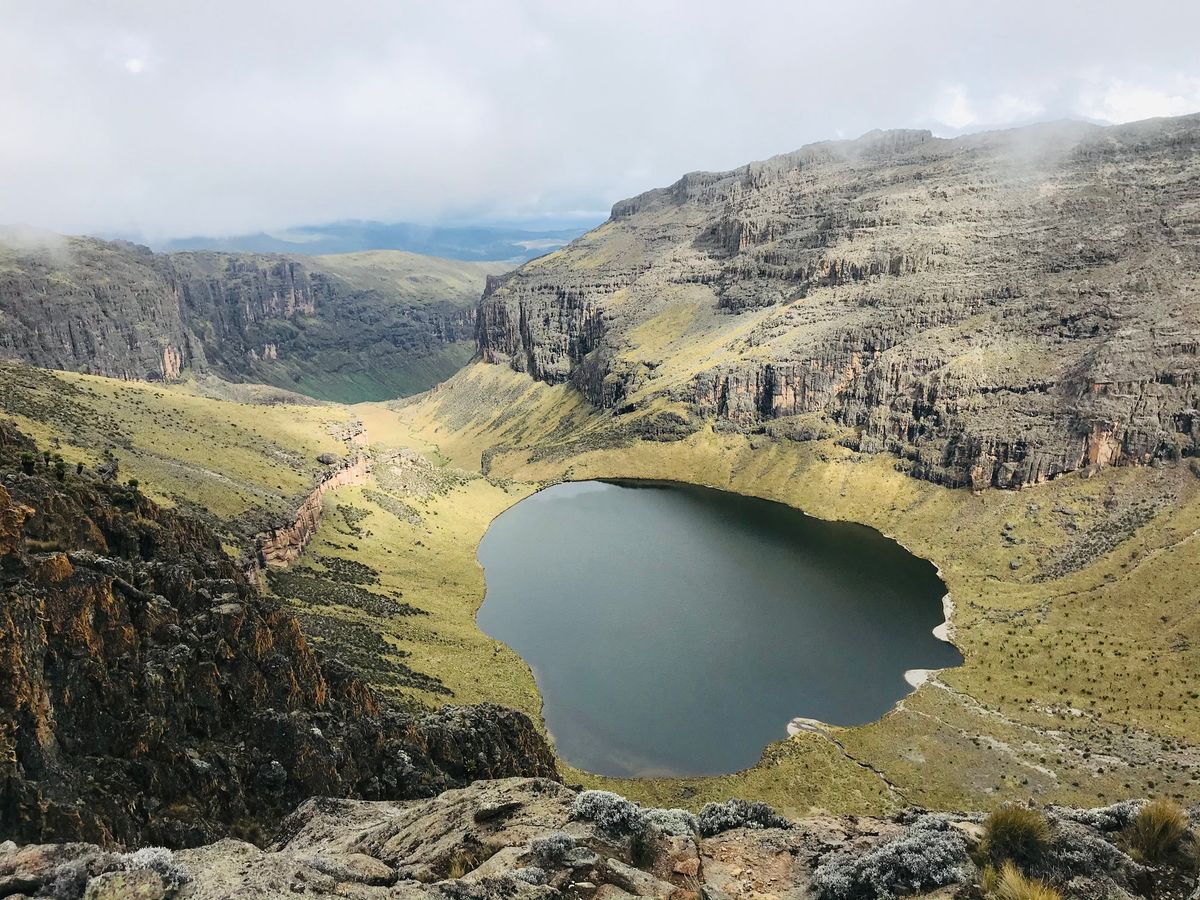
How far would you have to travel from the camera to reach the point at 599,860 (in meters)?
19.2

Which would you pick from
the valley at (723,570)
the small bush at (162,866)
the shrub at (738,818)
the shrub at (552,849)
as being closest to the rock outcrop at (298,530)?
the valley at (723,570)

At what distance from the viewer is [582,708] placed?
275 ft

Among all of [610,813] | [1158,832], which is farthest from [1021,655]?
[610,813]

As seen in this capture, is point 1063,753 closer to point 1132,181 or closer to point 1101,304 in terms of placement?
point 1101,304

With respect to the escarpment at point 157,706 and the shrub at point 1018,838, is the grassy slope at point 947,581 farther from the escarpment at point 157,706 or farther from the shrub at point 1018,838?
the shrub at point 1018,838

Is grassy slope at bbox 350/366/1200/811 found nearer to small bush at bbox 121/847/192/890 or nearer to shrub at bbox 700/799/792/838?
shrub at bbox 700/799/792/838

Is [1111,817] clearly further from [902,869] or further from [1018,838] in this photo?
[902,869]

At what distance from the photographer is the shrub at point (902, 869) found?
57.4 ft

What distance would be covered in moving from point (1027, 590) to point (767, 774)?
2673 inches

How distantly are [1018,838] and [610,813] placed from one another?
33.5 ft

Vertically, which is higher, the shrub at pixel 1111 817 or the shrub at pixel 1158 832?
the shrub at pixel 1158 832

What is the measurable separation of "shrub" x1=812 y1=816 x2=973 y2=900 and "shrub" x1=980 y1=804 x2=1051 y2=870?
2.16ft

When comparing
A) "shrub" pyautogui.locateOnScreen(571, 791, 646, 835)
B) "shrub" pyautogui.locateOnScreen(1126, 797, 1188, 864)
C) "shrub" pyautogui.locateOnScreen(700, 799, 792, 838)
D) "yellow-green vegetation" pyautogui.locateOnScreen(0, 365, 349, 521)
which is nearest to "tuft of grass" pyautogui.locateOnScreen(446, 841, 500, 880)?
"shrub" pyautogui.locateOnScreen(571, 791, 646, 835)

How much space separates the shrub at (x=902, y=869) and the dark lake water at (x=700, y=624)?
55476 millimetres
